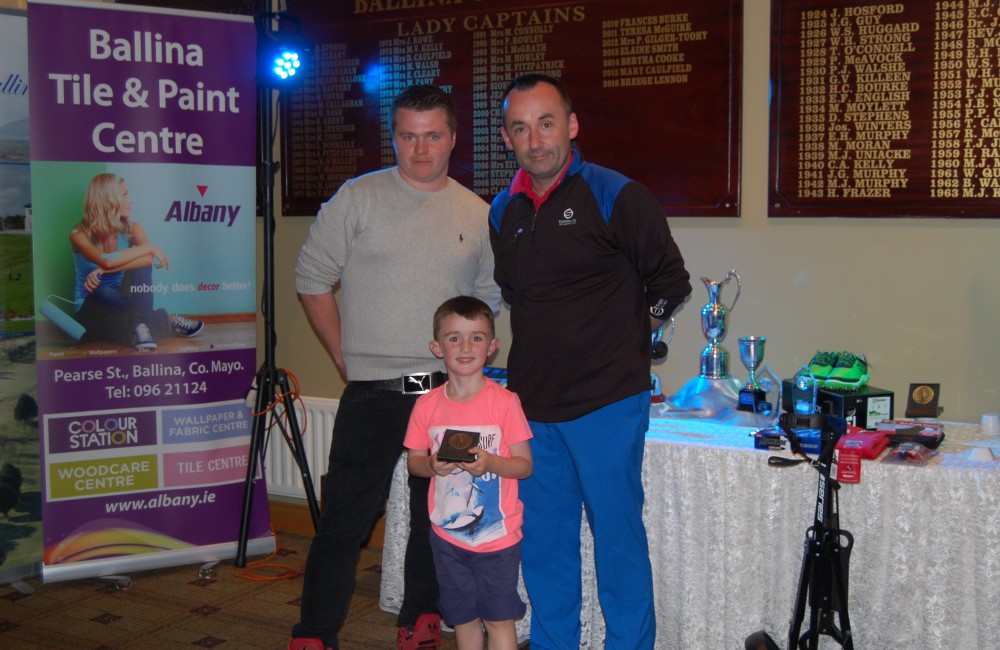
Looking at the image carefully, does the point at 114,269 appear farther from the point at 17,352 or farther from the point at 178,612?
the point at 178,612

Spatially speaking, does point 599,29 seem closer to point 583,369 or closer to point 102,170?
point 583,369

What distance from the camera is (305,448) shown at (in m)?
4.12

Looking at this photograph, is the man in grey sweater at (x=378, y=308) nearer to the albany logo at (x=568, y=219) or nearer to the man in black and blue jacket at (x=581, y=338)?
the man in black and blue jacket at (x=581, y=338)

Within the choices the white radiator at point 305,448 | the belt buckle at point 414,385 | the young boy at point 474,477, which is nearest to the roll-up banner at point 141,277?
the white radiator at point 305,448

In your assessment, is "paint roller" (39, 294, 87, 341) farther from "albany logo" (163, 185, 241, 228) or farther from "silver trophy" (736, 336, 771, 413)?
"silver trophy" (736, 336, 771, 413)

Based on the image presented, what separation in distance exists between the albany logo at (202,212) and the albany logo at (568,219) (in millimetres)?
1696

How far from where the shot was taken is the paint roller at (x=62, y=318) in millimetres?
3412

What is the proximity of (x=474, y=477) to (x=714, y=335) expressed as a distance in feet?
3.71

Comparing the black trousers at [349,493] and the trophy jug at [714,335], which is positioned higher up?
the trophy jug at [714,335]

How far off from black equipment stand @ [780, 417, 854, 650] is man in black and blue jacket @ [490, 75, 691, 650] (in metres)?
0.40

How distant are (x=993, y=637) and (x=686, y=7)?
7.03 ft

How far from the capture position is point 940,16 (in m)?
2.99

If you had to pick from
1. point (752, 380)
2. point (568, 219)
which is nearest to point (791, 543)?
point (752, 380)

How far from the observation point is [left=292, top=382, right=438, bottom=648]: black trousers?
2.65 m
